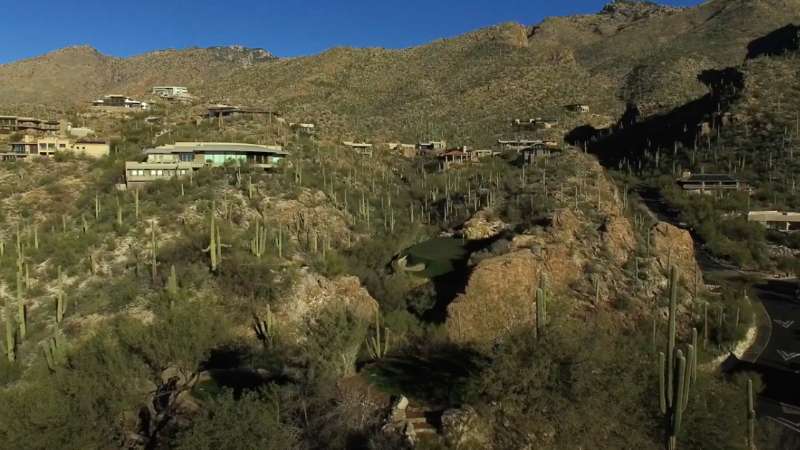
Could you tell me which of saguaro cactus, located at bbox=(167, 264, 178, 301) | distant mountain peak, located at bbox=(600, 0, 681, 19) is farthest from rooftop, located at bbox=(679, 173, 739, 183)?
distant mountain peak, located at bbox=(600, 0, 681, 19)

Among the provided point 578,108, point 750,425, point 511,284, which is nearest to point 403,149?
point 578,108

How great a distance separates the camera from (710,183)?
57125 mm

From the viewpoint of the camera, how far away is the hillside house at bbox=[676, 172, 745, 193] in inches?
2212

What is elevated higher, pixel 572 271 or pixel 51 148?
pixel 51 148

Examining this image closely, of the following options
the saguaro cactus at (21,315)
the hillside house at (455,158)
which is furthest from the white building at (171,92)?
the saguaro cactus at (21,315)

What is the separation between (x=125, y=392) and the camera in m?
17.8

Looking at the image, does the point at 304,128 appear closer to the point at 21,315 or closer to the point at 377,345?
the point at 21,315

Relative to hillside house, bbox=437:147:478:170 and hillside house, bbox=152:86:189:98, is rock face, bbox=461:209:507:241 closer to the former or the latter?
hillside house, bbox=437:147:478:170

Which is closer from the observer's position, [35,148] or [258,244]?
[258,244]

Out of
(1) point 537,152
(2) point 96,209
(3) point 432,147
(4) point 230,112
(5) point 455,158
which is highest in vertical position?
(4) point 230,112

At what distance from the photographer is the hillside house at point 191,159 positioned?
136 ft

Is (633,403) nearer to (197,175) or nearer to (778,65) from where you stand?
(197,175)

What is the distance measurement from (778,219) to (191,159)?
47.5 meters

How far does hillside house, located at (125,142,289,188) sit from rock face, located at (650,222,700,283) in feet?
86.9
